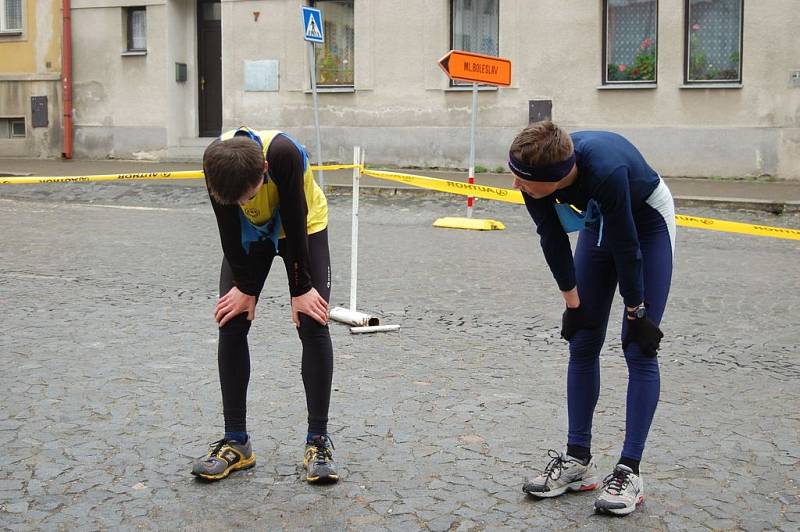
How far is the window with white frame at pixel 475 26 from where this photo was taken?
2247 centimetres

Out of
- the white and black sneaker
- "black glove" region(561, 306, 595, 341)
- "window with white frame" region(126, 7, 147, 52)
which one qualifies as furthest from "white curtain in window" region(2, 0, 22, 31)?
the white and black sneaker

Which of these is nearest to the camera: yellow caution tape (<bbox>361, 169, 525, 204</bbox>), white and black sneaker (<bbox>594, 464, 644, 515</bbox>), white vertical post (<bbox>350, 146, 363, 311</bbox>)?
white and black sneaker (<bbox>594, 464, 644, 515</bbox>)

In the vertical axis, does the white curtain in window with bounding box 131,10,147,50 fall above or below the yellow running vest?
above

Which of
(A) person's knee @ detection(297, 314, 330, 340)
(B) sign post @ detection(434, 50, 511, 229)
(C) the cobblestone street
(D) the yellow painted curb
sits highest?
(B) sign post @ detection(434, 50, 511, 229)

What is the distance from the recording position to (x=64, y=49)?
25.9 meters

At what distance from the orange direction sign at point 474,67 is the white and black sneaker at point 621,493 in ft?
36.6

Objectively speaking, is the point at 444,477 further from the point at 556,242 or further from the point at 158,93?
the point at 158,93

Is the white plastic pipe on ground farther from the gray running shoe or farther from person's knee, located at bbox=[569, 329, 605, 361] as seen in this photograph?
person's knee, located at bbox=[569, 329, 605, 361]

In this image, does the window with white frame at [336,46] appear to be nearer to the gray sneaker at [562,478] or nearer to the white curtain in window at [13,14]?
the white curtain in window at [13,14]

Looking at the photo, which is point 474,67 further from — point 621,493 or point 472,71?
point 621,493

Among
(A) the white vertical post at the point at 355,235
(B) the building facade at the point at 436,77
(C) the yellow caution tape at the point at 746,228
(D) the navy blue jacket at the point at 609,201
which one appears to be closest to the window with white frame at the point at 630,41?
(B) the building facade at the point at 436,77

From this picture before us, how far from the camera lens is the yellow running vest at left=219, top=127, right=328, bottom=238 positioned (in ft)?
14.3

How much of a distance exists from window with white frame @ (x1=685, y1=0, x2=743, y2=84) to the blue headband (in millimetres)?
17234

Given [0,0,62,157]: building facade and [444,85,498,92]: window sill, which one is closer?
[444,85,498,92]: window sill
